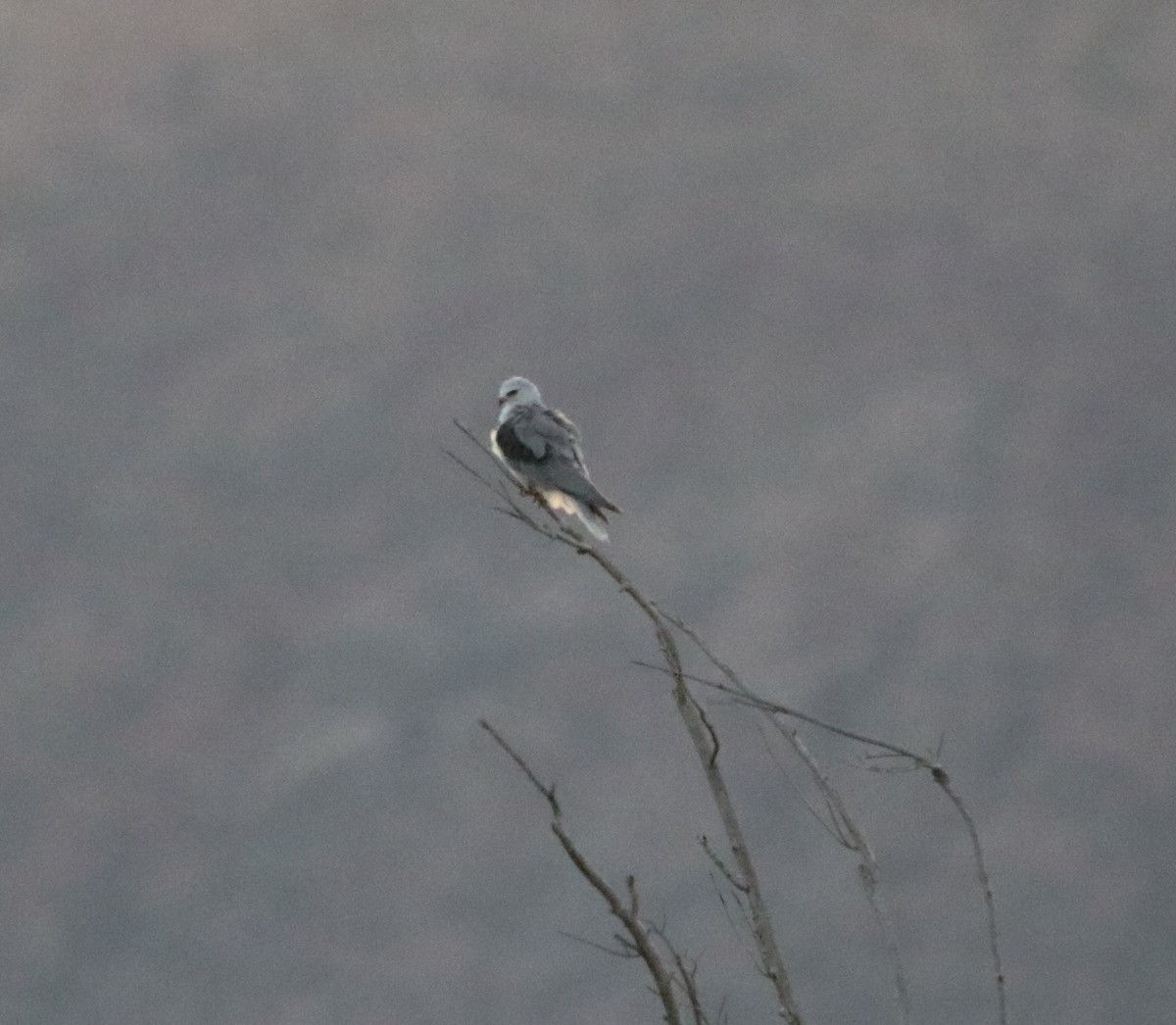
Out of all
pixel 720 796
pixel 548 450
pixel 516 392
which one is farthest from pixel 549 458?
pixel 720 796

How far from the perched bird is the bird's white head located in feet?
0.59

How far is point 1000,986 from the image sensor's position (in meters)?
4.11

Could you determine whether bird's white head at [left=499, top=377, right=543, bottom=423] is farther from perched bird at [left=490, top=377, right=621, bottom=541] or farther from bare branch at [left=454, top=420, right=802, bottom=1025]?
bare branch at [left=454, top=420, right=802, bottom=1025]

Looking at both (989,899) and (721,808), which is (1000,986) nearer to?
(989,899)

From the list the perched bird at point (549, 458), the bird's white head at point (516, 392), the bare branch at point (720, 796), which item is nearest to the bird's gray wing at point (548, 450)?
the perched bird at point (549, 458)

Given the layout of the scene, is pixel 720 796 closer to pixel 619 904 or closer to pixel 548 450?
pixel 619 904

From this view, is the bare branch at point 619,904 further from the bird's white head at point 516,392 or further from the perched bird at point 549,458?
the bird's white head at point 516,392

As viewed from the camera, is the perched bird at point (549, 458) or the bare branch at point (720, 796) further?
the perched bird at point (549, 458)

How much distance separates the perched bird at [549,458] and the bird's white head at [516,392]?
0.59ft

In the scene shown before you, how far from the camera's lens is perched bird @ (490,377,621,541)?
13438mm

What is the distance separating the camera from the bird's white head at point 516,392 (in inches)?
648

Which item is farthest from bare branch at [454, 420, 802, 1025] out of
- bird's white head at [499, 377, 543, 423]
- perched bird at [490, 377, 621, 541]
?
bird's white head at [499, 377, 543, 423]

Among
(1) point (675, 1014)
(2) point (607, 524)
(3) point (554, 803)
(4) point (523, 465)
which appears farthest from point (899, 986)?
(4) point (523, 465)

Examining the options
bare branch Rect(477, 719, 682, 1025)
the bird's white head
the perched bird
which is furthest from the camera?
the bird's white head
